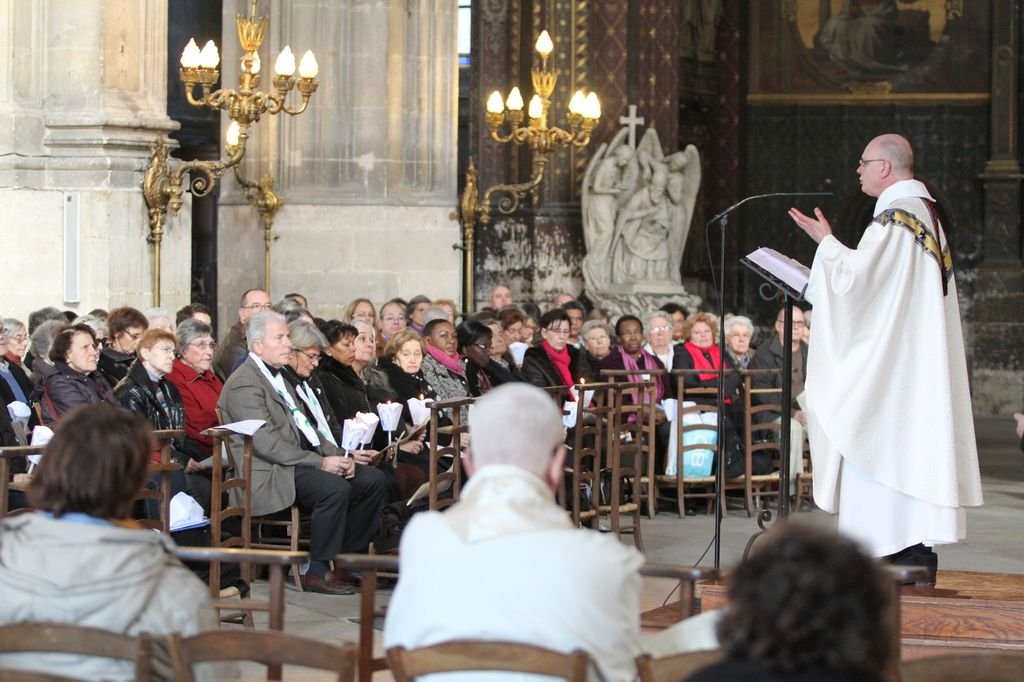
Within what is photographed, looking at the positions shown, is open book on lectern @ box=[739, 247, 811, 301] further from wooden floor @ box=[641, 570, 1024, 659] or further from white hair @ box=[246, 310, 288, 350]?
white hair @ box=[246, 310, 288, 350]

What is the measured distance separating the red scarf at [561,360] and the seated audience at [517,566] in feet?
24.5

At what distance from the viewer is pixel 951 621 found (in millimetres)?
6633

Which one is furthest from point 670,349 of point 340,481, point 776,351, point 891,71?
point 891,71

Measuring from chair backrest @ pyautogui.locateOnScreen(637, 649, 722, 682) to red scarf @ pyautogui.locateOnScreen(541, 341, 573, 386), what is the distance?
751 cm

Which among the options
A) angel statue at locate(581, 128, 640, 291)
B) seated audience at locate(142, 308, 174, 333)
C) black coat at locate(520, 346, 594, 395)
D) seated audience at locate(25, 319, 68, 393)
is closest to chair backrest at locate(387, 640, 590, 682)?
seated audience at locate(25, 319, 68, 393)

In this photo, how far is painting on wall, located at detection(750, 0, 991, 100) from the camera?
21219 mm

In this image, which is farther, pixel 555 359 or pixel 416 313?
pixel 416 313

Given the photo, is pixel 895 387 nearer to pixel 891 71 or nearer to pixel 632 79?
pixel 632 79

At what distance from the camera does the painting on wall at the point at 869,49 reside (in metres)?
21.2

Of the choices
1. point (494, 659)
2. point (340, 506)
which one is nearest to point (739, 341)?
point (340, 506)

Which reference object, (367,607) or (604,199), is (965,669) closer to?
(367,607)

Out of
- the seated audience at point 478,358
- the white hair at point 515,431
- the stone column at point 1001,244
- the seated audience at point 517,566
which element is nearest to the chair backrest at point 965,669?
the seated audience at point 517,566

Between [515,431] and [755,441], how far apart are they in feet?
28.4

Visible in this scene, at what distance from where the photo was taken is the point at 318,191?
13.6m
